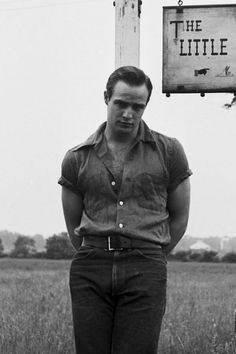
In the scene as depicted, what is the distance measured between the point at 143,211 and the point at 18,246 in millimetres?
53185

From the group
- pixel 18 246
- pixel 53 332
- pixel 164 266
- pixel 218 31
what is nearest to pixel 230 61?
pixel 218 31

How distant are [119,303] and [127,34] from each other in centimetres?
184

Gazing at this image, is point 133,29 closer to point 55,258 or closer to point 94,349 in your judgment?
point 94,349

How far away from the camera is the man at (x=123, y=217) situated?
3658 millimetres

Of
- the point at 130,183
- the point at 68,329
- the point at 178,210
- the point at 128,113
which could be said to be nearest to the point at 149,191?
the point at 130,183

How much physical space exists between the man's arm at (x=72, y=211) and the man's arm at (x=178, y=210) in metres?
0.46

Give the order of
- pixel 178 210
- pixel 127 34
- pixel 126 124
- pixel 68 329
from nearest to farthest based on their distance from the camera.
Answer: pixel 126 124, pixel 178 210, pixel 127 34, pixel 68 329

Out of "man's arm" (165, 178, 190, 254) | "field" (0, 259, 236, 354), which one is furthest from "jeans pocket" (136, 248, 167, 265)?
"field" (0, 259, 236, 354)

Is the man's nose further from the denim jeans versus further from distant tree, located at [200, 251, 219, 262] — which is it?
distant tree, located at [200, 251, 219, 262]

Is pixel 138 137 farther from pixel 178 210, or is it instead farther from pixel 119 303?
pixel 119 303

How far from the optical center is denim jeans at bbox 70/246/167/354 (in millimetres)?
3617

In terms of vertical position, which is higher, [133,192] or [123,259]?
[133,192]

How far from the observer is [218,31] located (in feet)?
16.8

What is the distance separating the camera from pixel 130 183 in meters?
3.80
